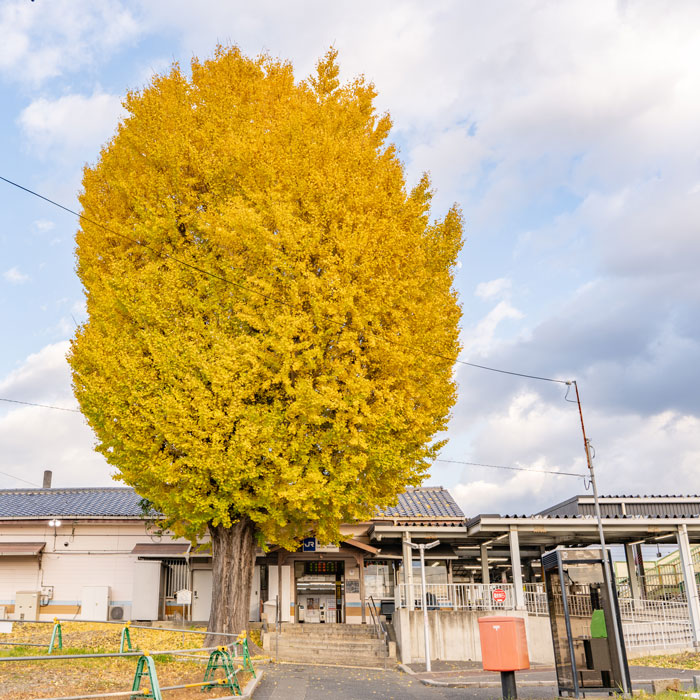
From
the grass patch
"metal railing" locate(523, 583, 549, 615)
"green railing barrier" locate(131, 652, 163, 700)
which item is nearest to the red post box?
"green railing barrier" locate(131, 652, 163, 700)

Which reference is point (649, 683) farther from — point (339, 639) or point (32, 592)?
point (32, 592)

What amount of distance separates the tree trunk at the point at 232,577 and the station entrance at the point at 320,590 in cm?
828

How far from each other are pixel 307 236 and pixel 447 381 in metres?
5.16

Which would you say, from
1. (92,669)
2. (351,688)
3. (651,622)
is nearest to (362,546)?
(651,622)

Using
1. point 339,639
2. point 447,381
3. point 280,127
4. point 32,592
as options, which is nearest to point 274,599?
point 339,639

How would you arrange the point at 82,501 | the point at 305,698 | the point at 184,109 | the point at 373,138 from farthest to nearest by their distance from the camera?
the point at 82,501, the point at 373,138, the point at 184,109, the point at 305,698

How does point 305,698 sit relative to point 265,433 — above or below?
below

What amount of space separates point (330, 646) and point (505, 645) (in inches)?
420

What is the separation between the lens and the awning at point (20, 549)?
2309cm

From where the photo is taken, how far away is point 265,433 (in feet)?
43.2

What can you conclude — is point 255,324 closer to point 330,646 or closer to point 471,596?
point 330,646

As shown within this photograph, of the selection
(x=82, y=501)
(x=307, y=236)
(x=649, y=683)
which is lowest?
(x=649, y=683)

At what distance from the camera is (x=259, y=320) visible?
1414 centimetres

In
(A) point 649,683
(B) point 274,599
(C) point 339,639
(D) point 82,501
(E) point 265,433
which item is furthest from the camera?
(D) point 82,501
